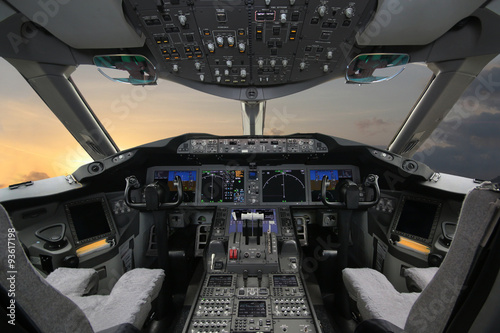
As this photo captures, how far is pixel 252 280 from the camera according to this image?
1.73 m

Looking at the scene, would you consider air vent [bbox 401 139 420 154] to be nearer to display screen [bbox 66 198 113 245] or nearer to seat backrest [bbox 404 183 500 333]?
seat backrest [bbox 404 183 500 333]

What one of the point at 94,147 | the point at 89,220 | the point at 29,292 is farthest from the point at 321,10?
the point at 94,147

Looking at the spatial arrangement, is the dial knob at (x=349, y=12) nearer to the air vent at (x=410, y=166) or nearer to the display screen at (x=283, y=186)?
the air vent at (x=410, y=166)

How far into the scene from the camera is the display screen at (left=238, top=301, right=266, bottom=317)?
1.39 meters

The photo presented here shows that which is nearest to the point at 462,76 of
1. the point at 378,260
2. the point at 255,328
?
the point at 378,260

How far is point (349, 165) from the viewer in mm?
2574

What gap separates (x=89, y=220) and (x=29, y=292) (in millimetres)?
1967

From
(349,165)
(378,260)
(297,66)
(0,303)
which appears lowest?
(378,260)

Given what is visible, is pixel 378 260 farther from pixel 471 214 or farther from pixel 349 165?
pixel 471 214

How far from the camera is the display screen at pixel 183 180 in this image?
2523mm

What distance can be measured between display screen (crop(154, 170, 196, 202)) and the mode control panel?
0.37 m

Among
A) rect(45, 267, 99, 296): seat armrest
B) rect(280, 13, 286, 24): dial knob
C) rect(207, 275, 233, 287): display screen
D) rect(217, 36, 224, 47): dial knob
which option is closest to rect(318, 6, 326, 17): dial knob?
rect(280, 13, 286, 24): dial knob

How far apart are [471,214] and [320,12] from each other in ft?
6.78

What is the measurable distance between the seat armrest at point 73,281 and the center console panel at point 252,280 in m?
0.58
